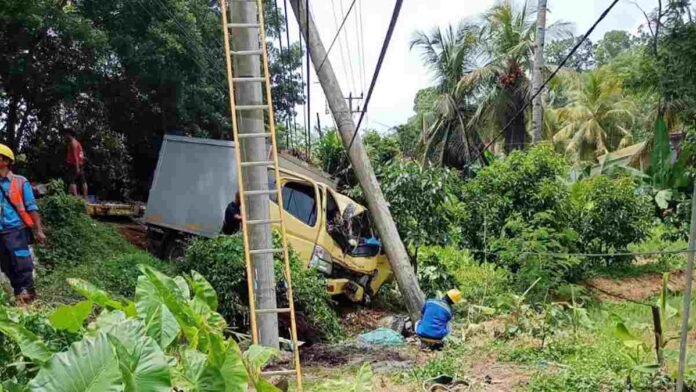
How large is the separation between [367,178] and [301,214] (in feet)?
5.55

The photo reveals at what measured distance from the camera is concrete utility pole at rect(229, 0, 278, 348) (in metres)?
6.89

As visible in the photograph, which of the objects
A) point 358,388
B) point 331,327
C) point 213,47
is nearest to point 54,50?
point 213,47

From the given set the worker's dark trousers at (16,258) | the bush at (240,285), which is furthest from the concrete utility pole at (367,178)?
the worker's dark trousers at (16,258)

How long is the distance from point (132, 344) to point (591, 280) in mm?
12330

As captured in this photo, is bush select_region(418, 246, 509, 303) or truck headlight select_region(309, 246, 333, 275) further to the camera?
bush select_region(418, 246, 509, 303)

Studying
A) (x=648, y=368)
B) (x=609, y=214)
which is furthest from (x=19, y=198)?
(x=609, y=214)

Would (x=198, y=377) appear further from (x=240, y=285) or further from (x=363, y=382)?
(x=240, y=285)

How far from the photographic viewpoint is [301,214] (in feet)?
36.8

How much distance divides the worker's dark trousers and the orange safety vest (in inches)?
4.7

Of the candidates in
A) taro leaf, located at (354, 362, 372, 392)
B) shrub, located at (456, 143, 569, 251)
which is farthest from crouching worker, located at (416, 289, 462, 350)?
taro leaf, located at (354, 362, 372, 392)

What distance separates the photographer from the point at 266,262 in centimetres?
701

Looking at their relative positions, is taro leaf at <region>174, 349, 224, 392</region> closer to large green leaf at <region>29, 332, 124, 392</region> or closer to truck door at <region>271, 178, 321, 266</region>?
large green leaf at <region>29, 332, 124, 392</region>

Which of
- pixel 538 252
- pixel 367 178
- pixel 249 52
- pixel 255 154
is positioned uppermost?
pixel 249 52

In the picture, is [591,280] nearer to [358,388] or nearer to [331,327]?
[331,327]
